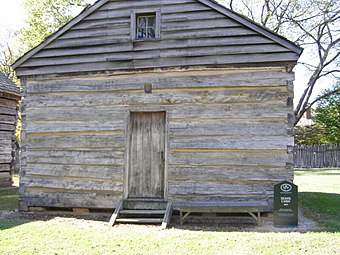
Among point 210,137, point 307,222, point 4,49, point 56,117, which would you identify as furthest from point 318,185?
point 4,49

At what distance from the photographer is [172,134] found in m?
9.12

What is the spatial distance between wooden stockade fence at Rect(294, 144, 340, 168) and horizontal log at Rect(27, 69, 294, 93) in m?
20.8

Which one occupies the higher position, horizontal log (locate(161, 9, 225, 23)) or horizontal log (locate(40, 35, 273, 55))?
horizontal log (locate(161, 9, 225, 23))

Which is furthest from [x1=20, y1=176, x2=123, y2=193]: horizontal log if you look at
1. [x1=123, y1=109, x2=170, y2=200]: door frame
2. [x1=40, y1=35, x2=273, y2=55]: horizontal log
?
[x1=40, y1=35, x2=273, y2=55]: horizontal log

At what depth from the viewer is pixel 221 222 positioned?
860 cm

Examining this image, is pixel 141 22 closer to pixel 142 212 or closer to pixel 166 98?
pixel 166 98

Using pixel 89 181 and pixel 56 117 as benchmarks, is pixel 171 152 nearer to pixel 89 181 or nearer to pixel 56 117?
pixel 89 181

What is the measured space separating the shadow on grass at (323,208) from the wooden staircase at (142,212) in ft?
11.5

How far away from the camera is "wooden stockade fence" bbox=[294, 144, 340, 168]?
27.5 metres

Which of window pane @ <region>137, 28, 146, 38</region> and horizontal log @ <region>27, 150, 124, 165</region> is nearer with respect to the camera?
horizontal log @ <region>27, 150, 124, 165</region>

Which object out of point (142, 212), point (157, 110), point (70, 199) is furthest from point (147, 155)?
point (70, 199)

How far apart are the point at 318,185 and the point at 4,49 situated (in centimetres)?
3401

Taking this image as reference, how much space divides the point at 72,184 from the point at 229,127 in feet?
14.3

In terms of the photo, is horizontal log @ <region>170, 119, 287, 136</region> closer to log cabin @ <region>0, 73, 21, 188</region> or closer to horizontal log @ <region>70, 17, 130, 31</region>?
horizontal log @ <region>70, 17, 130, 31</region>
